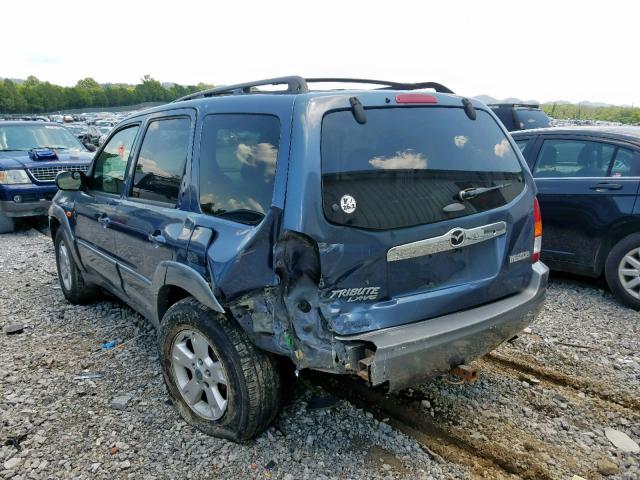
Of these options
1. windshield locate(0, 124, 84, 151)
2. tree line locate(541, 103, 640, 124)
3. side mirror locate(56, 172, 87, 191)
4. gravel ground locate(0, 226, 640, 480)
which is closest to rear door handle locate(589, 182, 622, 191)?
gravel ground locate(0, 226, 640, 480)

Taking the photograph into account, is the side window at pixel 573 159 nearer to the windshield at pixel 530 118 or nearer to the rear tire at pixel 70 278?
the rear tire at pixel 70 278

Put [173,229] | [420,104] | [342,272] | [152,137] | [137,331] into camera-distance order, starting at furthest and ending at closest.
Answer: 1. [137,331]
2. [152,137]
3. [173,229]
4. [420,104]
5. [342,272]

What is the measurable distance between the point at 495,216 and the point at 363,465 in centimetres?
151

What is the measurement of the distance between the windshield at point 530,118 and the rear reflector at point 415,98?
912 cm

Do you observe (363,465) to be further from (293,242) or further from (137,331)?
(137,331)

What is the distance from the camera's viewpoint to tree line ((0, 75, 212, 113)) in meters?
108

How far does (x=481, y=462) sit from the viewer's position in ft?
8.87

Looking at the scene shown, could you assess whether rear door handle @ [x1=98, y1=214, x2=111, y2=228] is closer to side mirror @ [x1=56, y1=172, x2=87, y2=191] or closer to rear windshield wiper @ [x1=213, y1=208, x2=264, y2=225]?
side mirror @ [x1=56, y1=172, x2=87, y2=191]

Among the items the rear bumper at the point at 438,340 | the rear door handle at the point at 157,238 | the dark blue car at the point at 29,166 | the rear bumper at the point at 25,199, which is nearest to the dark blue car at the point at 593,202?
the rear bumper at the point at 438,340

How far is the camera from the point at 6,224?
8938mm

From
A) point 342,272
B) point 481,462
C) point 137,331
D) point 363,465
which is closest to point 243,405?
point 363,465

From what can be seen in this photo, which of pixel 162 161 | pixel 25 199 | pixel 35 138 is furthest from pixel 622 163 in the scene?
pixel 35 138

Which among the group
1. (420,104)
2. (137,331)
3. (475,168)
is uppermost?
(420,104)

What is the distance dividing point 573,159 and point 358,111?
3.90 meters
